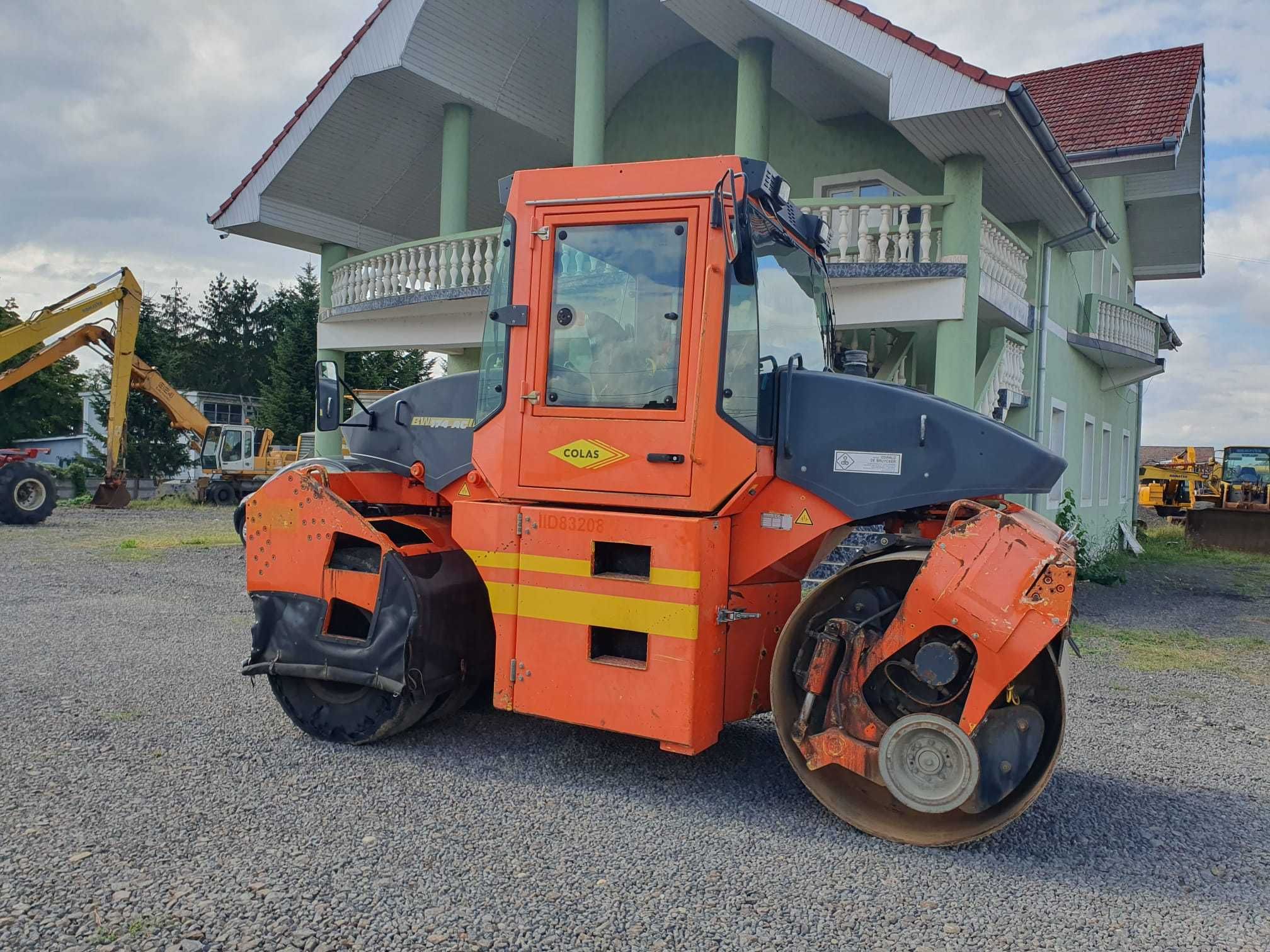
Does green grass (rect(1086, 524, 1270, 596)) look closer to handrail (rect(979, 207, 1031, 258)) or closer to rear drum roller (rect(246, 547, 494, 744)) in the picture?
handrail (rect(979, 207, 1031, 258))

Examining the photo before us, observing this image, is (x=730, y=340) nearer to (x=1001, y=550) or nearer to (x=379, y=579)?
(x=1001, y=550)

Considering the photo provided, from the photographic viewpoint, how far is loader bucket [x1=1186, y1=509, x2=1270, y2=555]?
20.9m

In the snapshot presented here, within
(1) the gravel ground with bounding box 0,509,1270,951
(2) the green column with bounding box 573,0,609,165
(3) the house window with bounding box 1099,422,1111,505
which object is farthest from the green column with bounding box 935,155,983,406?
(3) the house window with bounding box 1099,422,1111,505

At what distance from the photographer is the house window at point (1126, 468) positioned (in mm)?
21297

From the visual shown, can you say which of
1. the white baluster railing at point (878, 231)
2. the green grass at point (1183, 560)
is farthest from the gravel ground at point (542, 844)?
the green grass at point (1183, 560)

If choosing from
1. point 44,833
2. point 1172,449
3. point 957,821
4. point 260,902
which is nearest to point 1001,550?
point 957,821

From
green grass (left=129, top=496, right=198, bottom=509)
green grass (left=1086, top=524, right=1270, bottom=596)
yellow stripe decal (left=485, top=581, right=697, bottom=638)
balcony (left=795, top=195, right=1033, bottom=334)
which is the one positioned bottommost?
green grass (left=129, top=496, right=198, bottom=509)

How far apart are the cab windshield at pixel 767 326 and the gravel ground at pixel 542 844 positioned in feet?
5.83

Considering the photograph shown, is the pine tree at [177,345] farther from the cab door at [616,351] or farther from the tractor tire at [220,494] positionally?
the cab door at [616,351]

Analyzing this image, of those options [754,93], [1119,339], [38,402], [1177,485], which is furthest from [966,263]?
[38,402]

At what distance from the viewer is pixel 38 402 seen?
1490 inches

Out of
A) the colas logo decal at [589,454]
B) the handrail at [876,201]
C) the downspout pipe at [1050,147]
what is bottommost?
the colas logo decal at [589,454]

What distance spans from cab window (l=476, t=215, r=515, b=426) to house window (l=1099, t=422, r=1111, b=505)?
16462 millimetres

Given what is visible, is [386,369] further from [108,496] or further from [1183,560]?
[1183,560]
